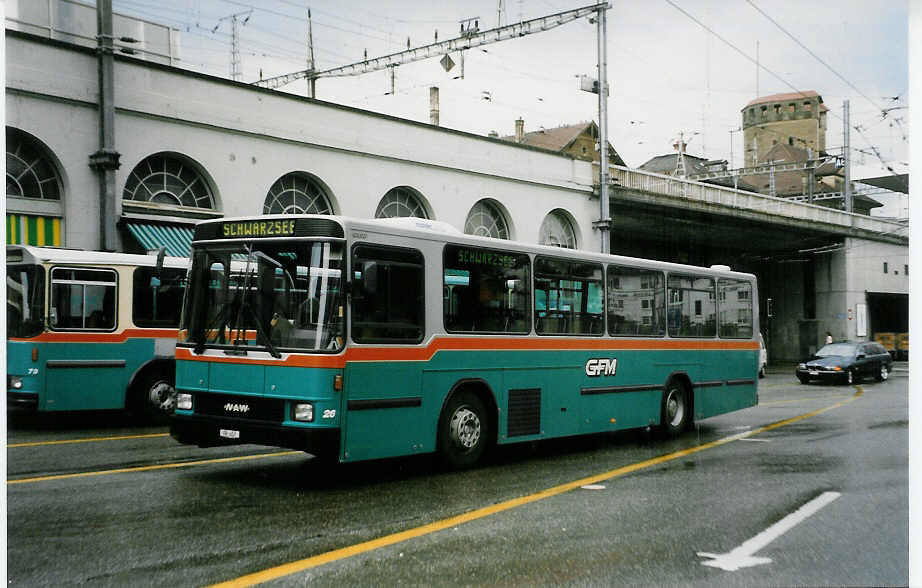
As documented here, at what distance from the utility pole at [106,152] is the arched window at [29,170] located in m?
0.85

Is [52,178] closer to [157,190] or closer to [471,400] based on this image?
[157,190]

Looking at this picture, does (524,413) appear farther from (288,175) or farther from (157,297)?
(288,175)

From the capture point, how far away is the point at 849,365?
1152 inches

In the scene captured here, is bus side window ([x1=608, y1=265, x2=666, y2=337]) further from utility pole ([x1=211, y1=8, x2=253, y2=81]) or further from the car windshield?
the car windshield

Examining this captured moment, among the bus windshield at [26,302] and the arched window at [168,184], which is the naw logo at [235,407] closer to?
the bus windshield at [26,302]

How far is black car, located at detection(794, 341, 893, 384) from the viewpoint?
29.1 metres

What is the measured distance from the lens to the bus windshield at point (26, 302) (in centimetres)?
1314

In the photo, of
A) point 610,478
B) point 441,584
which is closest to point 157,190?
point 610,478

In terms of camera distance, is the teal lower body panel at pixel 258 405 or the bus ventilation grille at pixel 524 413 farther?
the bus ventilation grille at pixel 524 413

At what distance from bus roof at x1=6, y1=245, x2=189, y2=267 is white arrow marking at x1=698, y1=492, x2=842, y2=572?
9.45 metres

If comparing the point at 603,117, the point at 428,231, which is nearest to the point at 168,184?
the point at 603,117

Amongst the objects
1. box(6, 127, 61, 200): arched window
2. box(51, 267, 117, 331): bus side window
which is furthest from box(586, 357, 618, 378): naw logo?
box(6, 127, 61, 200): arched window

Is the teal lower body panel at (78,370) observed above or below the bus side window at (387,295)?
below

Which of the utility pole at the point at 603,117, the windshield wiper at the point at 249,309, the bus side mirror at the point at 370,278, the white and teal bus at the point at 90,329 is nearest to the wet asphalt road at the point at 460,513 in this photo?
the white and teal bus at the point at 90,329
